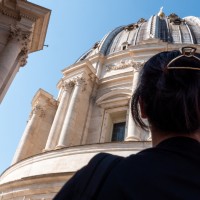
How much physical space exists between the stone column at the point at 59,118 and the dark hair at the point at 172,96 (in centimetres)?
1521

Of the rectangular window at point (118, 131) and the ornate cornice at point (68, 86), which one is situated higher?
the ornate cornice at point (68, 86)

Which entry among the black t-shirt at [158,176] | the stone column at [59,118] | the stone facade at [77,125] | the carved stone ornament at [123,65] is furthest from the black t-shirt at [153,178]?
the carved stone ornament at [123,65]

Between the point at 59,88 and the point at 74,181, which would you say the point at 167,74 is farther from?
the point at 59,88

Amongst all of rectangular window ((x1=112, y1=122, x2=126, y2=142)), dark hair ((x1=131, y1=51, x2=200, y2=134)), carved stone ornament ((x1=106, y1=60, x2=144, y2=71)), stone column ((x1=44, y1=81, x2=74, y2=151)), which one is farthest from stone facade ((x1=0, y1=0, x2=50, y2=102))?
carved stone ornament ((x1=106, y1=60, x2=144, y2=71))

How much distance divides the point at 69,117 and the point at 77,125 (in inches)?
28.7

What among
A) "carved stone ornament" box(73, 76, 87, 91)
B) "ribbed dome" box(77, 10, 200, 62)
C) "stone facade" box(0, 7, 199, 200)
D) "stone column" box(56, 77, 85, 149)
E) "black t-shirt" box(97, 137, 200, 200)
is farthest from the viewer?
"ribbed dome" box(77, 10, 200, 62)

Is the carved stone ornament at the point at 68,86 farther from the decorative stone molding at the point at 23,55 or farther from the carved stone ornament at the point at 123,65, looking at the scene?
the decorative stone molding at the point at 23,55

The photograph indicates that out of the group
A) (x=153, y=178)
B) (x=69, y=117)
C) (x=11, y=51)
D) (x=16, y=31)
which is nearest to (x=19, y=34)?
(x=16, y=31)

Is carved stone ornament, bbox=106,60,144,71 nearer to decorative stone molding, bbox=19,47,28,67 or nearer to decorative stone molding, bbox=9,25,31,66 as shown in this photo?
decorative stone molding, bbox=19,47,28,67

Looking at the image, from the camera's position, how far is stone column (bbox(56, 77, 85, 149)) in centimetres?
1591

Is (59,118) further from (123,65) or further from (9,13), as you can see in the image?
(9,13)

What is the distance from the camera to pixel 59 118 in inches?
720

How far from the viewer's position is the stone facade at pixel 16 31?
8008mm

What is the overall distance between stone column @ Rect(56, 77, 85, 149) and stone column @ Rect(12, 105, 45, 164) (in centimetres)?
319
